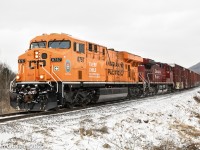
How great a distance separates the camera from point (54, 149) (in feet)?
20.8

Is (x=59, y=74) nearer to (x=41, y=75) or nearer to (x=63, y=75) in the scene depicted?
(x=63, y=75)

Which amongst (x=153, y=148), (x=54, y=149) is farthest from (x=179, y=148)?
(x=54, y=149)

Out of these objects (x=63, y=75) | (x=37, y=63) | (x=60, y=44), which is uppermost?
(x=60, y=44)

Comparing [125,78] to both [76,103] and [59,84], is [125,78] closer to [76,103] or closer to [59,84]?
[76,103]

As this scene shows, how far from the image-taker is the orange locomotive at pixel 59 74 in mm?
12594

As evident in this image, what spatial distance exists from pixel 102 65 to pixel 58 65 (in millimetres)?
4705

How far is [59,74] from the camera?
517 inches

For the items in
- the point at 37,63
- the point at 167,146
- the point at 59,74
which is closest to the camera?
the point at 167,146

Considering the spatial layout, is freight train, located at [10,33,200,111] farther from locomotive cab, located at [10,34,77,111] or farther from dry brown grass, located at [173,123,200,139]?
dry brown grass, located at [173,123,200,139]

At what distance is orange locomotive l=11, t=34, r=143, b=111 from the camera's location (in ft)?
41.3

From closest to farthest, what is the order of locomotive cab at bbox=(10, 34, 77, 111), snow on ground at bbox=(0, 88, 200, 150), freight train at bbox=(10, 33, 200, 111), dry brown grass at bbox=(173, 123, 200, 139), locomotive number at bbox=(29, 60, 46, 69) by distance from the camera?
snow on ground at bbox=(0, 88, 200, 150) < dry brown grass at bbox=(173, 123, 200, 139) < locomotive cab at bbox=(10, 34, 77, 111) < freight train at bbox=(10, 33, 200, 111) < locomotive number at bbox=(29, 60, 46, 69)

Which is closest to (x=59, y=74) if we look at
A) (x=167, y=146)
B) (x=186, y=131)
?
(x=186, y=131)

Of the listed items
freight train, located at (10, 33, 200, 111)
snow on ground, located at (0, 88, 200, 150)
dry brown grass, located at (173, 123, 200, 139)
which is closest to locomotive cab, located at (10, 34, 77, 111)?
freight train, located at (10, 33, 200, 111)

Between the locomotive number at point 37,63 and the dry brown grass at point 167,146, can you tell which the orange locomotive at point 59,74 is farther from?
the dry brown grass at point 167,146
